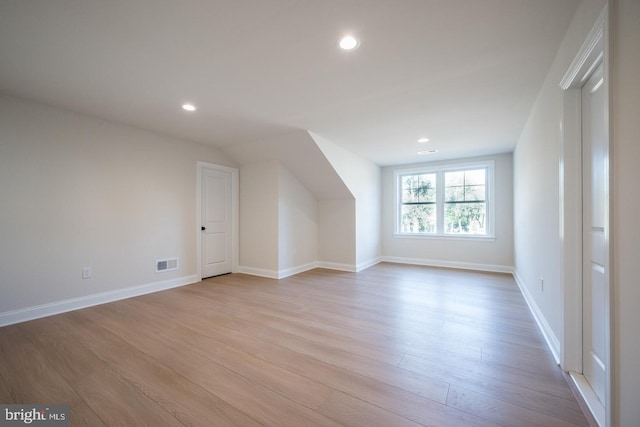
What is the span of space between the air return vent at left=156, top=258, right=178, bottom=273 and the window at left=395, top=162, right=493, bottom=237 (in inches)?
186

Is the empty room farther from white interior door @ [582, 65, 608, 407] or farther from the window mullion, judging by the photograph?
the window mullion

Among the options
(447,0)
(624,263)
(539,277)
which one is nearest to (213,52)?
(447,0)

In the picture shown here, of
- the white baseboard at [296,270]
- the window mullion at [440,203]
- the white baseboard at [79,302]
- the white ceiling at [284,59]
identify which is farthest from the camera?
the window mullion at [440,203]

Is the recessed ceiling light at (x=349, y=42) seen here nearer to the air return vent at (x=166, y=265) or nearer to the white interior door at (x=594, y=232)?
the white interior door at (x=594, y=232)

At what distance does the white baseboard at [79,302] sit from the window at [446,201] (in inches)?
195

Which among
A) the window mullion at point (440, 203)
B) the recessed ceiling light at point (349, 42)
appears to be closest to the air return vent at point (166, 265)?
the recessed ceiling light at point (349, 42)

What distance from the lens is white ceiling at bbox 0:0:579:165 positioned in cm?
154

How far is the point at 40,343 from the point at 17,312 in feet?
2.90

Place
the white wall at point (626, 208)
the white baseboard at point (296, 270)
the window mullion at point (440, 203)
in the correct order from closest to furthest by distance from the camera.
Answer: the white wall at point (626, 208) < the white baseboard at point (296, 270) < the window mullion at point (440, 203)

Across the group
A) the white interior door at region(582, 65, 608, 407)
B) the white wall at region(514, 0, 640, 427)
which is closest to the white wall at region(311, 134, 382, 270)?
the white interior door at region(582, 65, 608, 407)

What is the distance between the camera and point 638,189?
99 cm

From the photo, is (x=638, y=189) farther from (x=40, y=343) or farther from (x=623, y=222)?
(x=40, y=343)

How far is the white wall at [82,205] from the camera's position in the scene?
265cm

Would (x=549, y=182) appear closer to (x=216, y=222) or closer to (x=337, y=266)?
(x=337, y=266)
